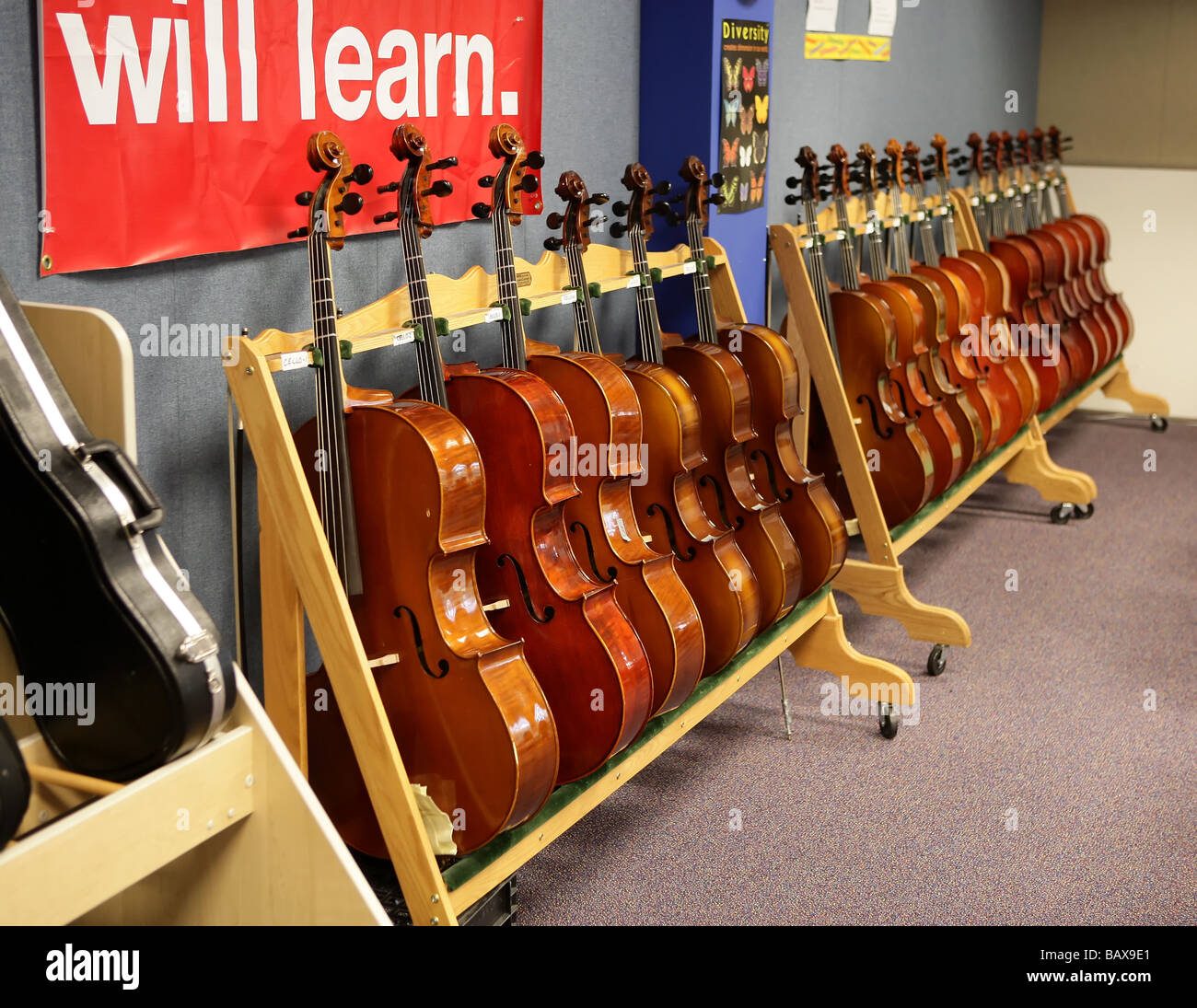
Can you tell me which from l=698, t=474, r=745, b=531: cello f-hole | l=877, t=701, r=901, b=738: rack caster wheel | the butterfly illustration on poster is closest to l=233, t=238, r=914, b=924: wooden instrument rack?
l=698, t=474, r=745, b=531: cello f-hole

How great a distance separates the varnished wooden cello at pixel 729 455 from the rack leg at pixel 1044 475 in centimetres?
A: 239

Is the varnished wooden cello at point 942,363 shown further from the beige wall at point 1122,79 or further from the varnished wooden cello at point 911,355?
the beige wall at point 1122,79

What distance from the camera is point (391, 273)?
254 centimetres

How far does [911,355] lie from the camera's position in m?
3.76

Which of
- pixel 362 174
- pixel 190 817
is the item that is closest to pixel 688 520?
pixel 362 174

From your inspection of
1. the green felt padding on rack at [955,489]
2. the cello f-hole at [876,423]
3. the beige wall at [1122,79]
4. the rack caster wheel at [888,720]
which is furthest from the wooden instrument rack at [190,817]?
the beige wall at [1122,79]

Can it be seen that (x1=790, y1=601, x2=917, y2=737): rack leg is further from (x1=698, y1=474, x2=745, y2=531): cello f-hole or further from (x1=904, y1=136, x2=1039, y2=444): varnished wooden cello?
(x1=904, y1=136, x2=1039, y2=444): varnished wooden cello

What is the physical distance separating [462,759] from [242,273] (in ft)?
2.95

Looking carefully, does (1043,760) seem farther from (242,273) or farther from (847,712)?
(242,273)

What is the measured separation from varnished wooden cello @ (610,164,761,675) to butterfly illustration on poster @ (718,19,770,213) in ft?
2.13

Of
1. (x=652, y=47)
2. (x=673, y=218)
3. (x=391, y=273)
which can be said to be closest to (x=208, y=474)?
(x=391, y=273)

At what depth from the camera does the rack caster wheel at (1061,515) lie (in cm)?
493

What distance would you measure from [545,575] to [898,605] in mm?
1667

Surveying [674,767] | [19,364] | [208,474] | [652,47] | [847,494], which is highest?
[652,47]
